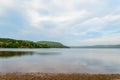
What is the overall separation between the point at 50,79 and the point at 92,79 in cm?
482

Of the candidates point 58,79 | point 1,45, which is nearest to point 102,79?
point 58,79

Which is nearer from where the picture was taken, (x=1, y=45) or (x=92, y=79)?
(x=92, y=79)

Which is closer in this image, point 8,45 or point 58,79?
point 58,79

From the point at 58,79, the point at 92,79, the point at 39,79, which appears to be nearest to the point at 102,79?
the point at 92,79

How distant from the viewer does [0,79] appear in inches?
750

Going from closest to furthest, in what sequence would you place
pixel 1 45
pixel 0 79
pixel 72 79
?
pixel 0 79
pixel 72 79
pixel 1 45

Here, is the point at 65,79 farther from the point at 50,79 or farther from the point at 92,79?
the point at 92,79

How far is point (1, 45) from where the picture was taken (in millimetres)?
193625

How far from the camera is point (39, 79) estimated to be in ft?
65.2

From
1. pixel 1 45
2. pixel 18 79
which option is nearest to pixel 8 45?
pixel 1 45

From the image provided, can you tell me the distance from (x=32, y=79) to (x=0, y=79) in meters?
3.32

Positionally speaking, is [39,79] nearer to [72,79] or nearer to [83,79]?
[72,79]

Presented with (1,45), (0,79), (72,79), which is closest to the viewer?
(0,79)

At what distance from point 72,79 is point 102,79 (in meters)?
3.53
